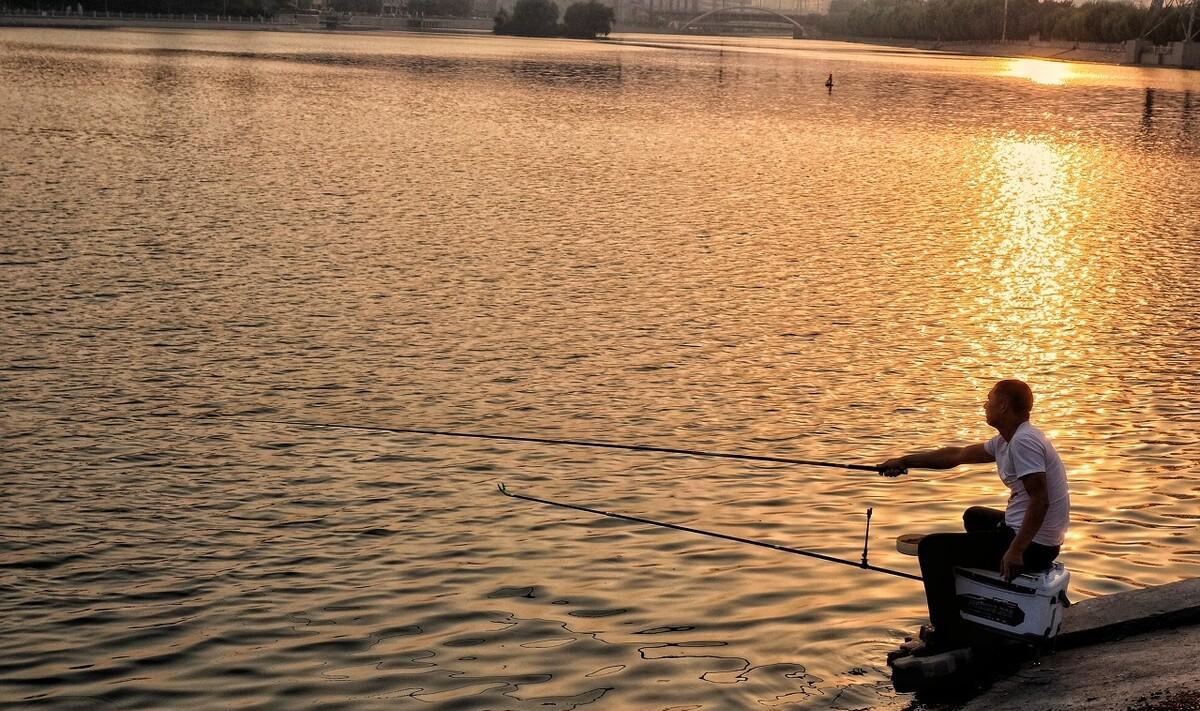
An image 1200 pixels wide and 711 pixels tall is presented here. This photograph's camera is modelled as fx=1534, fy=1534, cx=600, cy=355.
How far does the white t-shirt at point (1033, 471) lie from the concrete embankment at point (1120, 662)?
795mm

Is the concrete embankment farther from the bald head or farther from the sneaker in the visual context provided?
the bald head

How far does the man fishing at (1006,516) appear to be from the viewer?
28.0ft

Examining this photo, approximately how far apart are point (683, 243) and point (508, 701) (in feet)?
70.0

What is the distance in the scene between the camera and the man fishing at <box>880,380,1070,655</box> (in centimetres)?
854

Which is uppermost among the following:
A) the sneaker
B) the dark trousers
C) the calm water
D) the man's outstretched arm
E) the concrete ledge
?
the man's outstretched arm

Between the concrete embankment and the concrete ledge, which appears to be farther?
the concrete ledge

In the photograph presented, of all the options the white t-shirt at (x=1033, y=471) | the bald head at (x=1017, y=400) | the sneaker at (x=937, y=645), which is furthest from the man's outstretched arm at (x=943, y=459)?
the sneaker at (x=937, y=645)

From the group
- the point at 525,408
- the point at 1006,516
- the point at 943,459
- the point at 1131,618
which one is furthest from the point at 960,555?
the point at 525,408

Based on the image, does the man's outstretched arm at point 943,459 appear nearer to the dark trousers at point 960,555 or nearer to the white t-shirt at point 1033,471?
the white t-shirt at point 1033,471

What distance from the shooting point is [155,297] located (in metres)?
22.2

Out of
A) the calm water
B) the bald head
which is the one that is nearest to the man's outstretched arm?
the bald head

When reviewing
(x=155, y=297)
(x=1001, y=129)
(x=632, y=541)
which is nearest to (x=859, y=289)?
(x=155, y=297)

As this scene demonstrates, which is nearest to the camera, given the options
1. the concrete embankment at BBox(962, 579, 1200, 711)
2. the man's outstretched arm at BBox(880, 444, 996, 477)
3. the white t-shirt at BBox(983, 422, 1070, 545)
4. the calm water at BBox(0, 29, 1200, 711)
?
the concrete embankment at BBox(962, 579, 1200, 711)

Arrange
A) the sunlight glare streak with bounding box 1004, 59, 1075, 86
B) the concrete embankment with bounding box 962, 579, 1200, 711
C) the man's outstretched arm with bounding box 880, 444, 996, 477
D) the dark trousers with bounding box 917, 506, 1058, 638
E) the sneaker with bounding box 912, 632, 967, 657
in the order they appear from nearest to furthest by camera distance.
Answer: the concrete embankment with bounding box 962, 579, 1200, 711
the dark trousers with bounding box 917, 506, 1058, 638
the man's outstretched arm with bounding box 880, 444, 996, 477
the sneaker with bounding box 912, 632, 967, 657
the sunlight glare streak with bounding box 1004, 59, 1075, 86
